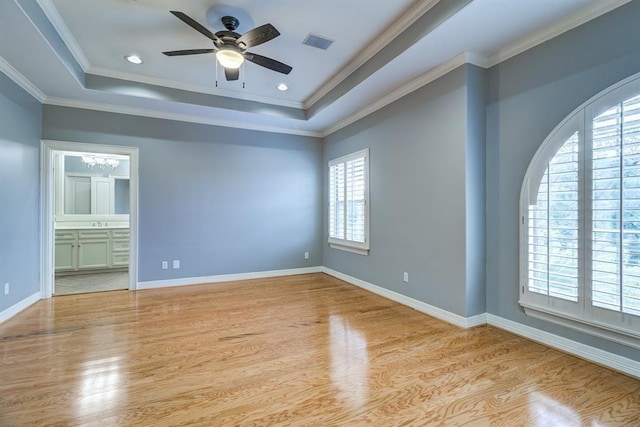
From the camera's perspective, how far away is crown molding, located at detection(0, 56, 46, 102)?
3184mm

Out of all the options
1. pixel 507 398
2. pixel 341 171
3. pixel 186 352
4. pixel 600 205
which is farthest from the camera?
pixel 341 171

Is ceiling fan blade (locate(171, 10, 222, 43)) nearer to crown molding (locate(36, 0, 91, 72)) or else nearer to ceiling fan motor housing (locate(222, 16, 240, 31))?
ceiling fan motor housing (locate(222, 16, 240, 31))

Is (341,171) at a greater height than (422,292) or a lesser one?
greater

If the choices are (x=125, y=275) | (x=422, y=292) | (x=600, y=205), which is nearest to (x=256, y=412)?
(x=422, y=292)

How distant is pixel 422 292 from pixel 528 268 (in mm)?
1184

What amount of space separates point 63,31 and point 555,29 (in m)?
4.70

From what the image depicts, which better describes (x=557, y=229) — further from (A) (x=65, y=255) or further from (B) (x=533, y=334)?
(A) (x=65, y=255)

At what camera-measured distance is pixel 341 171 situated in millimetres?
5391

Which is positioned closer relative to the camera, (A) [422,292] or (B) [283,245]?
(A) [422,292]

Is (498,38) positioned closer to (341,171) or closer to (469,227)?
(469,227)

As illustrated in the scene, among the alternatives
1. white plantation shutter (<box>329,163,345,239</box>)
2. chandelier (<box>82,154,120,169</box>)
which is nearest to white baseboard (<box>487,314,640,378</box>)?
white plantation shutter (<box>329,163,345,239</box>)

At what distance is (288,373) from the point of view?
226 cm

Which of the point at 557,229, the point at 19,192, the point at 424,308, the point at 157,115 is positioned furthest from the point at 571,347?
the point at 19,192

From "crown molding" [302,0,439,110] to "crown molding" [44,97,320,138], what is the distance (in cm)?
115
